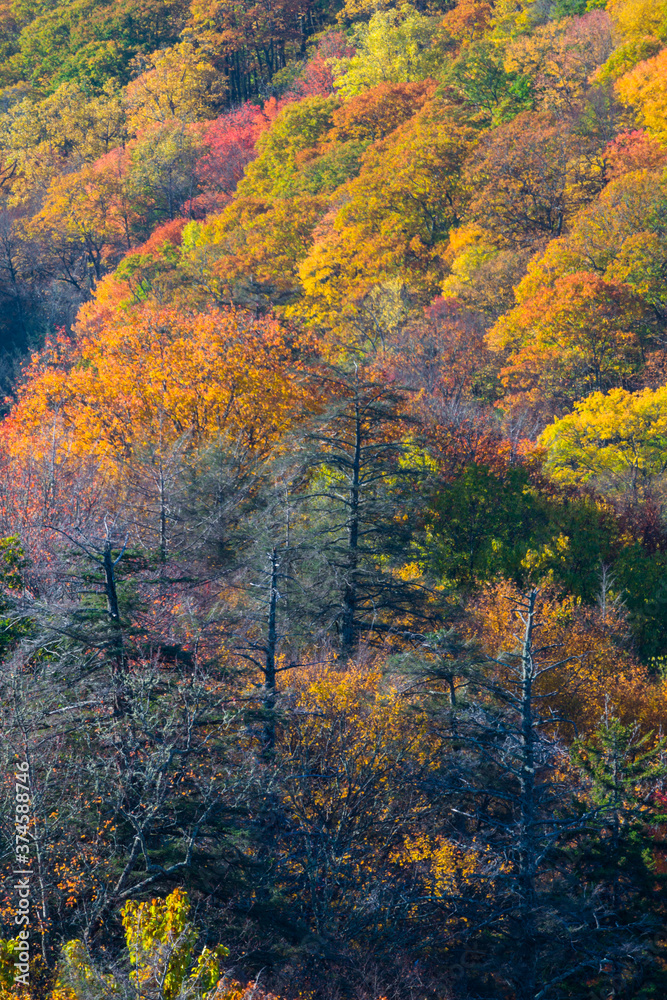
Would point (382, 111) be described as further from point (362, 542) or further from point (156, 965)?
point (156, 965)

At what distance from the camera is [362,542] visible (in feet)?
83.2

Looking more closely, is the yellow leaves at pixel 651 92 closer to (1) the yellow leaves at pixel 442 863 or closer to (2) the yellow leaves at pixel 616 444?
(2) the yellow leaves at pixel 616 444

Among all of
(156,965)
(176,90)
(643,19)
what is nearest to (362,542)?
Answer: (156,965)

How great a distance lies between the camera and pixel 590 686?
24.6 m

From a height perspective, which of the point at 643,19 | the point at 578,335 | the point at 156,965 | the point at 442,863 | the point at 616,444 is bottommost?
the point at 442,863

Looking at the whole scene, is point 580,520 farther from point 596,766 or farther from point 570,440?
point 596,766

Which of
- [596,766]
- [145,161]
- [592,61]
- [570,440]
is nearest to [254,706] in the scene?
[596,766]
